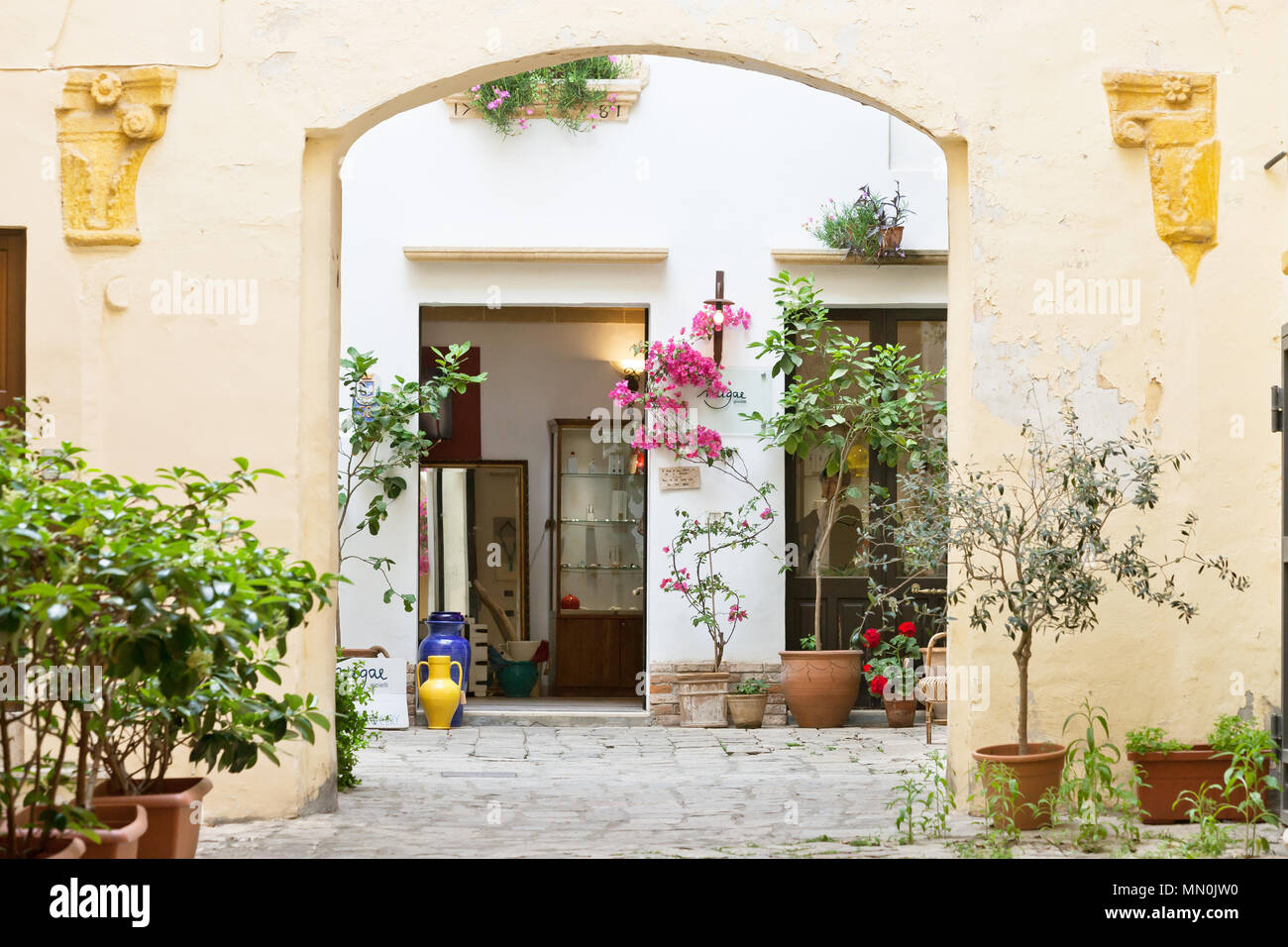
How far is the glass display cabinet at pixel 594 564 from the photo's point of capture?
11.2 m

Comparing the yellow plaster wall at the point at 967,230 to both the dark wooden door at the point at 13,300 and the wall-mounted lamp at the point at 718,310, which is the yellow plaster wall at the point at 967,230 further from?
the wall-mounted lamp at the point at 718,310

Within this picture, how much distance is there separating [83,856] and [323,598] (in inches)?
31.3

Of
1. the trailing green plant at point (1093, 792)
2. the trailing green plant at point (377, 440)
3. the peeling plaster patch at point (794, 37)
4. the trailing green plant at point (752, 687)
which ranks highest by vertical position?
the peeling plaster patch at point (794, 37)

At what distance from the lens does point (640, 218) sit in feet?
30.4

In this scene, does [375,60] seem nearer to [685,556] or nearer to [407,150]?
[407,150]

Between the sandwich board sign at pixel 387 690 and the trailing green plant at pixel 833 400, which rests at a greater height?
the trailing green plant at pixel 833 400

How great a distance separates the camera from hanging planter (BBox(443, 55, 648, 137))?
9.15 meters

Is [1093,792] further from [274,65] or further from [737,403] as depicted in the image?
[737,403]

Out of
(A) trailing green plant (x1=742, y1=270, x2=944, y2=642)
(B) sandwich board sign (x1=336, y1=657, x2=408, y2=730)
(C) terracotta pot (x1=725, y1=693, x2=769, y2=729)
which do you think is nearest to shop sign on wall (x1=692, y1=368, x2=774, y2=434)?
(A) trailing green plant (x1=742, y1=270, x2=944, y2=642)

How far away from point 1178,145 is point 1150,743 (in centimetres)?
227

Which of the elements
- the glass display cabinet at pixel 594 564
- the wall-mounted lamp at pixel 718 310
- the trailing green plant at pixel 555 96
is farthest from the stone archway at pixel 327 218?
the glass display cabinet at pixel 594 564

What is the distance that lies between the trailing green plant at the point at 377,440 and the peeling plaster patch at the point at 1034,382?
418 centimetres

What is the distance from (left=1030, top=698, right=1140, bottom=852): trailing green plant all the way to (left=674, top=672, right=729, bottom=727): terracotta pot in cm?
381

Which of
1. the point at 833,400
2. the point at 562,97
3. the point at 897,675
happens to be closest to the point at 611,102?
the point at 562,97
